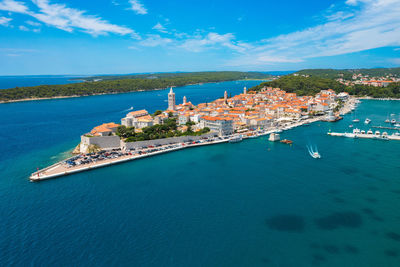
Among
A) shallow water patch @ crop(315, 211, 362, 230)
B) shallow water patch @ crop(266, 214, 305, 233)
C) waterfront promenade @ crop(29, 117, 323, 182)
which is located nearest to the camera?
shallow water patch @ crop(266, 214, 305, 233)

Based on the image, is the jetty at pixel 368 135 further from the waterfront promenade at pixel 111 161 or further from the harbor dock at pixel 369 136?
the waterfront promenade at pixel 111 161

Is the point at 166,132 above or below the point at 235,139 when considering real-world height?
above

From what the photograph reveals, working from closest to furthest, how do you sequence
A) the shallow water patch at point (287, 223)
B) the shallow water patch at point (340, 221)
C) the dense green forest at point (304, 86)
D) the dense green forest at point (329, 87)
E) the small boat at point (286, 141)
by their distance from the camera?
the shallow water patch at point (287, 223)
the shallow water patch at point (340, 221)
the small boat at point (286, 141)
the dense green forest at point (329, 87)
the dense green forest at point (304, 86)

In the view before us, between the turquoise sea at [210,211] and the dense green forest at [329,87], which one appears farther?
the dense green forest at [329,87]

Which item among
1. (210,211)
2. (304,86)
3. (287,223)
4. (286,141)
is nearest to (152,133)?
(210,211)

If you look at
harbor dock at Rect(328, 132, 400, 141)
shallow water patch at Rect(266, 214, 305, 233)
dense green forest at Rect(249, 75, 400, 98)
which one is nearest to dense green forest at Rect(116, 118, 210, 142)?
shallow water patch at Rect(266, 214, 305, 233)

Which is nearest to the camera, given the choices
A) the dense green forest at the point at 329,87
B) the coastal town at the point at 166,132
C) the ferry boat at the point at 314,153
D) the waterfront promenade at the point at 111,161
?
the waterfront promenade at the point at 111,161

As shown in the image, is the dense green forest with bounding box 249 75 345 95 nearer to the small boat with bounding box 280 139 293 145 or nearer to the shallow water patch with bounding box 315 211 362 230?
the small boat with bounding box 280 139 293 145

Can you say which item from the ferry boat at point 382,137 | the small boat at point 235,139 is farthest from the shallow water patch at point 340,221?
the ferry boat at point 382,137

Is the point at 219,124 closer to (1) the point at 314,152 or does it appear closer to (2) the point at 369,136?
(1) the point at 314,152
